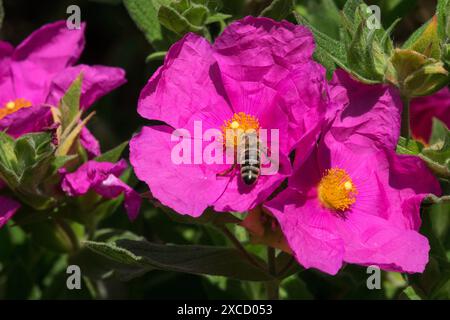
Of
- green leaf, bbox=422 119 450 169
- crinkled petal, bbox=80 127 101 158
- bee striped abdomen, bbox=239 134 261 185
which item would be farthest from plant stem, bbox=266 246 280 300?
crinkled petal, bbox=80 127 101 158

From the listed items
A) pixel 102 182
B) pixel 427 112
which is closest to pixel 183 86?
pixel 102 182

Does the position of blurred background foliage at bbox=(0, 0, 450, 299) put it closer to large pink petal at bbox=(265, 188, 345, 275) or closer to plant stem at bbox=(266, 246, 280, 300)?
plant stem at bbox=(266, 246, 280, 300)

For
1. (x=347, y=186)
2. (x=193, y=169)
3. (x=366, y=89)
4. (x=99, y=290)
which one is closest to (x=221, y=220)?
(x=193, y=169)

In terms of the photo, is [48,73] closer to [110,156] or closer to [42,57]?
[42,57]

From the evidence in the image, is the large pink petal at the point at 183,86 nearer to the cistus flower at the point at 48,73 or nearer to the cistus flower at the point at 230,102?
the cistus flower at the point at 230,102

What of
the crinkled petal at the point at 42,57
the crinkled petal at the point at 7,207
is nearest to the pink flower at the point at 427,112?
the crinkled petal at the point at 42,57

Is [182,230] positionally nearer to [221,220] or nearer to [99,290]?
[99,290]
